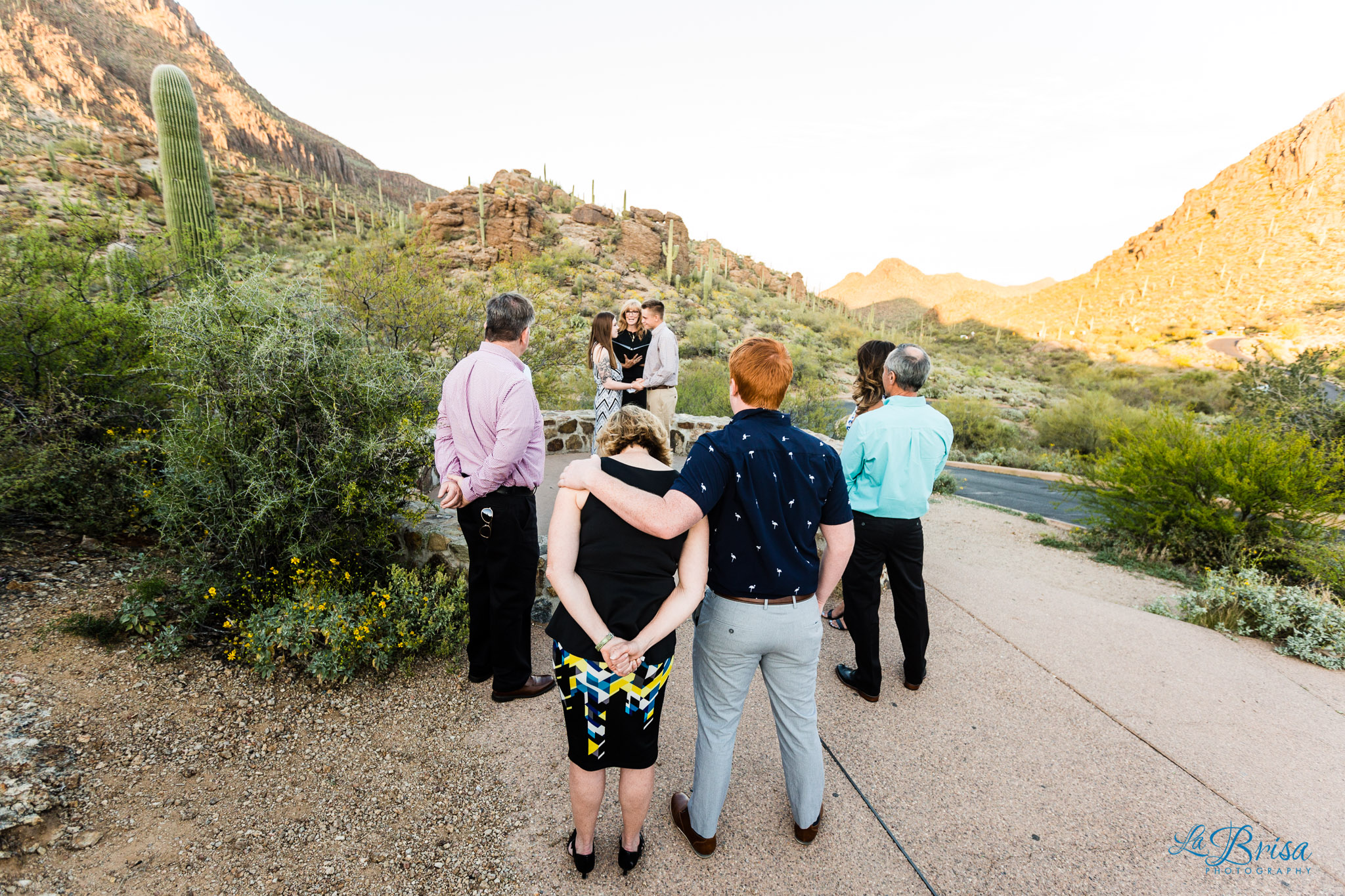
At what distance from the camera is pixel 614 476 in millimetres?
1751

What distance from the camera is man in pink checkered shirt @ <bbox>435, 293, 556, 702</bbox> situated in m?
2.71

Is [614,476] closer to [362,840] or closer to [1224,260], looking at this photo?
[362,840]

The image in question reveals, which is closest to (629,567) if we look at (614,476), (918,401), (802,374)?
(614,476)

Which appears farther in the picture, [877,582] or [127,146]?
[127,146]

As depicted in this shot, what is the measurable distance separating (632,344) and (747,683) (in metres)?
3.68

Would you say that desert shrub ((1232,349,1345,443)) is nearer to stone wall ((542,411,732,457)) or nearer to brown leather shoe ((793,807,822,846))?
stone wall ((542,411,732,457))

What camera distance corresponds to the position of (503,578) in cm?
292

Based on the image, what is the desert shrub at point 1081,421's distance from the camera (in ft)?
56.7

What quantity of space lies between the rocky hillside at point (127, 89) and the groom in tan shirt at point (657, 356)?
105 ft

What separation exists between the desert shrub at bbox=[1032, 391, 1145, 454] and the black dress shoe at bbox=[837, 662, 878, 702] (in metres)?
17.2

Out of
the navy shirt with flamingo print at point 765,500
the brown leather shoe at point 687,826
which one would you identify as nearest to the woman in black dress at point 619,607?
the navy shirt with flamingo print at point 765,500

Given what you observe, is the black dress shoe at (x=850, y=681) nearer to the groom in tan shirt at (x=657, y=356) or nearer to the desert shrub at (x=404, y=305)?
the groom in tan shirt at (x=657, y=356)

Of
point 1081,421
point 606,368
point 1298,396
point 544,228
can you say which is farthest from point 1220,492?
point 544,228

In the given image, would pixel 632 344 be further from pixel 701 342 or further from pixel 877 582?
pixel 701 342
